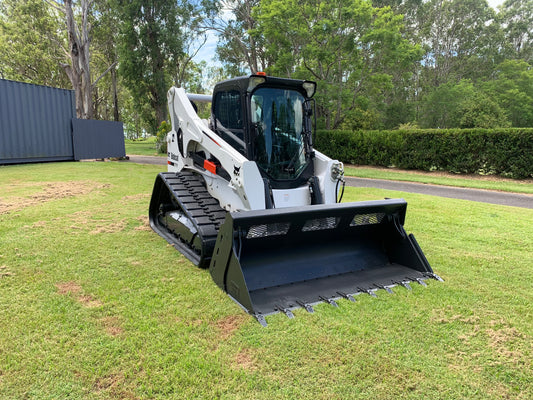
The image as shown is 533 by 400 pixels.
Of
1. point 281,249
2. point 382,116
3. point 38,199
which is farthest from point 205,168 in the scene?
point 382,116

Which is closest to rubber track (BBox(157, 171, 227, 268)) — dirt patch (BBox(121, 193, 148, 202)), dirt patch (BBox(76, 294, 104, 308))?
dirt patch (BBox(76, 294, 104, 308))

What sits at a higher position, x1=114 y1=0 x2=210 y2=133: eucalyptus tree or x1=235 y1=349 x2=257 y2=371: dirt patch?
x1=114 y1=0 x2=210 y2=133: eucalyptus tree

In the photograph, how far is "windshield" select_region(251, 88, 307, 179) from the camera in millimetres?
4562

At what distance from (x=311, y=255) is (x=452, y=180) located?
1154 centimetres

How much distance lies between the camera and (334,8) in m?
18.3

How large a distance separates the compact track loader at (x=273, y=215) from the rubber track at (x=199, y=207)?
14 millimetres

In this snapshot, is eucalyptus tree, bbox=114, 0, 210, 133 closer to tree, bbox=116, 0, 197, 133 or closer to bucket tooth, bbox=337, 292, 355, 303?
tree, bbox=116, 0, 197, 133

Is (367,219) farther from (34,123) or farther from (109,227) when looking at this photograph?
(34,123)

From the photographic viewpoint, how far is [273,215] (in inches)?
135

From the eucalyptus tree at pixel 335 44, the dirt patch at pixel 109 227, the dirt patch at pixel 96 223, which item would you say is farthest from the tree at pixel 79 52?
the dirt patch at pixel 109 227

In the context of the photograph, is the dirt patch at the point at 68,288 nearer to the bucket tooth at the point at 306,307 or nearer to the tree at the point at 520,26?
the bucket tooth at the point at 306,307

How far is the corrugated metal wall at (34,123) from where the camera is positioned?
563 inches

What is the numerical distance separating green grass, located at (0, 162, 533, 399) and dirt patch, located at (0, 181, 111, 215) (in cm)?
267

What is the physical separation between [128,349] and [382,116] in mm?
30803
